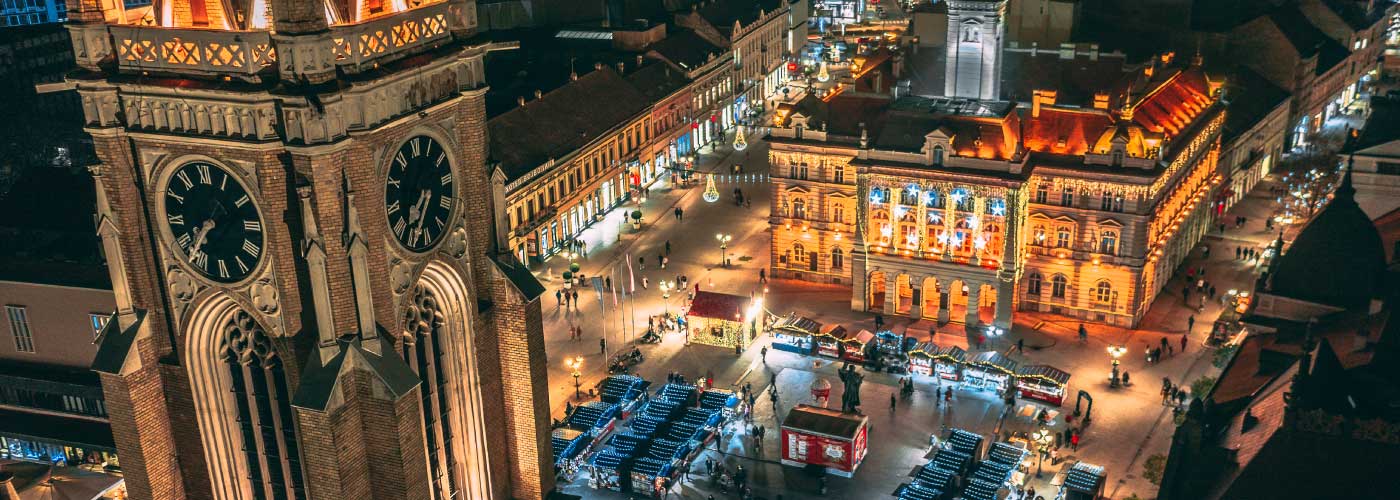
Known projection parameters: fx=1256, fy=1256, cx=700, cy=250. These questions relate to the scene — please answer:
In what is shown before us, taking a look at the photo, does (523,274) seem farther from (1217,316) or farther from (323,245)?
(1217,316)

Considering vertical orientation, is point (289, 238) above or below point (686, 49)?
above

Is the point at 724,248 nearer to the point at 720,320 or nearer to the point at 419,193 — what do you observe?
the point at 720,320

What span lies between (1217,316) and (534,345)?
6999cm

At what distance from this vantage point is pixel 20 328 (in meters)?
58.1

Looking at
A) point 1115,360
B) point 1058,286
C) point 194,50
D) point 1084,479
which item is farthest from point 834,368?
point 194,50

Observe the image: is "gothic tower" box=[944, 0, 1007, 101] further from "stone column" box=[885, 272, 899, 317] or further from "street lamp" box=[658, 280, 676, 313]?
"street lamp" box=[658, 280, 676, 313]

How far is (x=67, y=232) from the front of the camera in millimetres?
62688

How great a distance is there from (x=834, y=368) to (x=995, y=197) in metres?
15.9

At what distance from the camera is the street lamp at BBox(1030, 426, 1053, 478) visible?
67375mm

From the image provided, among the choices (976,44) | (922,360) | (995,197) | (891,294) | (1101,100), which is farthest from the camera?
(976,44)

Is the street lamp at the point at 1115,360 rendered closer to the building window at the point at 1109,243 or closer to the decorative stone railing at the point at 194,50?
the building window at the point at 1109,243

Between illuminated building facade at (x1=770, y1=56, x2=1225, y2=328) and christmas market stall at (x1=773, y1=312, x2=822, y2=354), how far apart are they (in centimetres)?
786

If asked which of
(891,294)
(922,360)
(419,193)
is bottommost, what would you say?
(922,360)

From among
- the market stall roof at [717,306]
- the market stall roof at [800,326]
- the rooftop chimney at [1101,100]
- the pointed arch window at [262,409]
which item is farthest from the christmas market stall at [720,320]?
the pointed arch window at [262,409]
